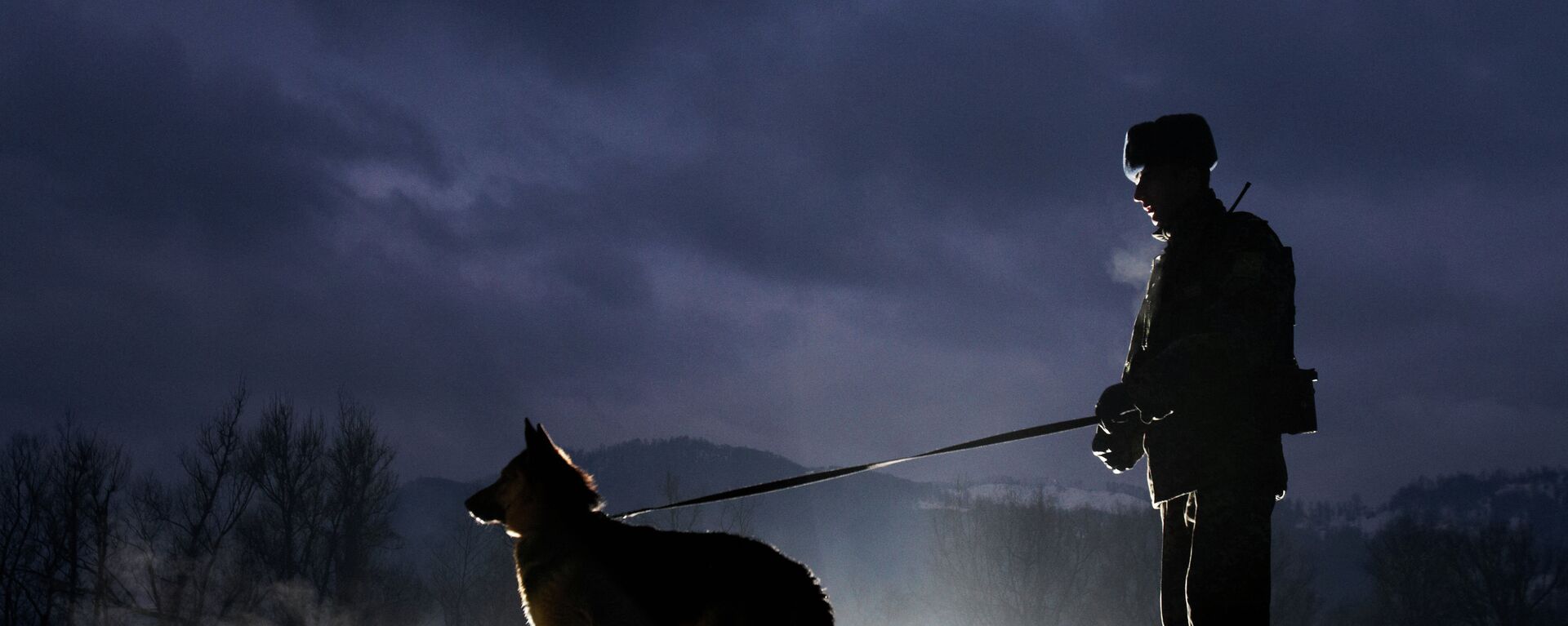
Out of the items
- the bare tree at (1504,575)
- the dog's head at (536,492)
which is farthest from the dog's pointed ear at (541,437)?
the bare tree at (1504,575)

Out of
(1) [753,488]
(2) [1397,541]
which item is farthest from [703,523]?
(1) [753,488]

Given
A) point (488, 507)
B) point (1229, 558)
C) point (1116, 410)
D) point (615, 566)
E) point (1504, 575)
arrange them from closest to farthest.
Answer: point (1229, 558) → point (615, 566) → point (1116, 410) → point (488, 507) → point (1504, 575)

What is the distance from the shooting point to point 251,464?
7069cm

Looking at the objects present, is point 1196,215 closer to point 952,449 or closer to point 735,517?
point 952,449

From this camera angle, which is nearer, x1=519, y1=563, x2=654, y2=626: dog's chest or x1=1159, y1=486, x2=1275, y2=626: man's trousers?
x1=1159, y1=486, x2=1275, y2=626: man's trousers

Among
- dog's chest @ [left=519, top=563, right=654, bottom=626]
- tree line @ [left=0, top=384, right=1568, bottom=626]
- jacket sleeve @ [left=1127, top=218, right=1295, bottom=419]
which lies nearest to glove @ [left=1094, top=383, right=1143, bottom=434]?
jacket sleeve @ [left=1127, top=218, right=1295, bottom=419]

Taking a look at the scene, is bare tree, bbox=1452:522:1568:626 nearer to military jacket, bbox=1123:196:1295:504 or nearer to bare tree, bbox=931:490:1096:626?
bare tree, bbox=931:490:1096:626

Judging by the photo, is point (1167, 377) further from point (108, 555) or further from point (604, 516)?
point (108, 555)

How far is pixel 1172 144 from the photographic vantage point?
472 cm

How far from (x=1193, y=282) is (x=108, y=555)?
2600 inches

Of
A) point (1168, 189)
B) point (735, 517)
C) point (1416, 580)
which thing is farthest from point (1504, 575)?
point (1168, 189)

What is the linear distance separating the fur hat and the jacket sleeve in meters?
0.63

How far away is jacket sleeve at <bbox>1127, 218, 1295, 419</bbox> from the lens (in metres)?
4.04

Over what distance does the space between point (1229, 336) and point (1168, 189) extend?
0.98m
